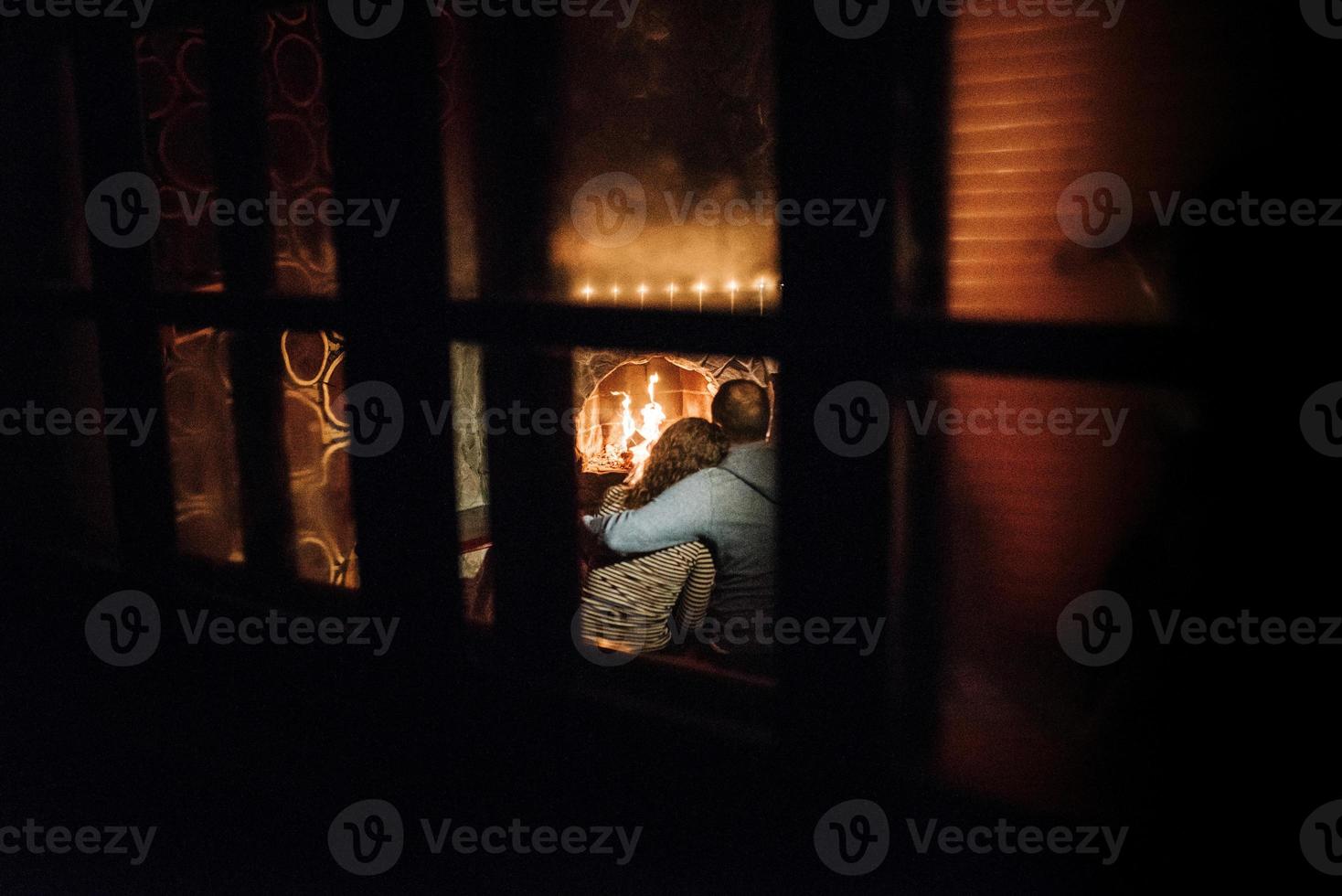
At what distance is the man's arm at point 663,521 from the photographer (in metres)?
2.58

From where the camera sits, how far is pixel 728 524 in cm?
255

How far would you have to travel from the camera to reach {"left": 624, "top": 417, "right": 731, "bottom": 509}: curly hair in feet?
8.25

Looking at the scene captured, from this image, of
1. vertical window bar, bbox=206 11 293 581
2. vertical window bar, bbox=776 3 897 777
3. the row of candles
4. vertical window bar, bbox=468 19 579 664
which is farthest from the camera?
vertical window bar, bbox=206 11 293 581

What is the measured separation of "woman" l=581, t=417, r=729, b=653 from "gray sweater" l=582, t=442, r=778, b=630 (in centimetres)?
A: 2

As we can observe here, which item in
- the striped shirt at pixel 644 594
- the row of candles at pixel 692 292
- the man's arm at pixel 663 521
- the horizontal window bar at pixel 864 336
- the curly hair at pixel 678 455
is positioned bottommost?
the striped shirt at pixel 644 594

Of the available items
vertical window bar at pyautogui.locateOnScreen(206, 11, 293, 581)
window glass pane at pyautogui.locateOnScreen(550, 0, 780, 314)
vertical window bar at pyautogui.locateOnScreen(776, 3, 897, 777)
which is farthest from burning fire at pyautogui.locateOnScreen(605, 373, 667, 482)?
vertical window bar at pyautogui.locateOnScreen(206, 11, 293, 581)

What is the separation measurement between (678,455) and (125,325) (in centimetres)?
207

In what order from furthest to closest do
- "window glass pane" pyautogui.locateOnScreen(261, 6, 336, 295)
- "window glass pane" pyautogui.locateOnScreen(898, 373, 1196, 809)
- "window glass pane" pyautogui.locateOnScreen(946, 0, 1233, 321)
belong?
"window glass pane" pyautogui.locateOnScreen(261, 6, 336, 295), "window glass pane" pyautogui.locateOnScreen(898, 373, 1196, 809), "window glass pane" pyautogui.locateOnScreen(946, 0, 1233, 321)

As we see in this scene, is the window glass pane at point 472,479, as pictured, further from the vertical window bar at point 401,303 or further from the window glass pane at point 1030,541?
the window glass pane at point 1030,541

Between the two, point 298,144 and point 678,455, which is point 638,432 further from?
point 298,144

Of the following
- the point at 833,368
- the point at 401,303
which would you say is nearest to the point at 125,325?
the point at 401,303

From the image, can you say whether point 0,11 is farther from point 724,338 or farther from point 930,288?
point 930,288

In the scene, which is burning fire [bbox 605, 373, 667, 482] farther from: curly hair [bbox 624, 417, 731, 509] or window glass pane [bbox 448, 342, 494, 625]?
window glass pane [bbox 448, 342, 494, 625]

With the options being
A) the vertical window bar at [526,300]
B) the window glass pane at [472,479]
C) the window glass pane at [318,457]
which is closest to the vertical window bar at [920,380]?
the vertical window bar at [526,300]
